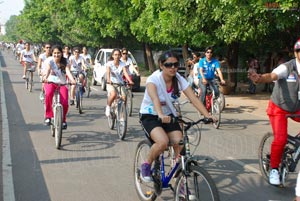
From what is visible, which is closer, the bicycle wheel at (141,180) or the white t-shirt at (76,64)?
the bicycle wheel at (141,180)

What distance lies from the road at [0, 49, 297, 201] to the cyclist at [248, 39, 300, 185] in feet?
1.45

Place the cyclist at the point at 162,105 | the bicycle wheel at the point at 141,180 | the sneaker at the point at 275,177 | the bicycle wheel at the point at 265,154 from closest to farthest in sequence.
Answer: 1. the cyclist at the point at 162,105
2. the bicycle wheel at the point at 141,180
3. the sneaker at the point at 275,177
4. the bicycle wheel at the point at 265,154

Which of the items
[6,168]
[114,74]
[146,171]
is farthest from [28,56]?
[146,171]

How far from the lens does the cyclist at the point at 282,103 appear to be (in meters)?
5.51

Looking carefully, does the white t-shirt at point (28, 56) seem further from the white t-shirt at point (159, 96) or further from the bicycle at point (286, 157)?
the white t-shirt at point (159, 96)

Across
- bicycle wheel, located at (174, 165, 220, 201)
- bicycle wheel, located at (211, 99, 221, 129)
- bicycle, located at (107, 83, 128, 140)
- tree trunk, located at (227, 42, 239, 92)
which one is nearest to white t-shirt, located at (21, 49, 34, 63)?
tree trunk, located at (227, 42, 239, 92)

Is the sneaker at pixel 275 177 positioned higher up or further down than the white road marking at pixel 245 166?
higher up

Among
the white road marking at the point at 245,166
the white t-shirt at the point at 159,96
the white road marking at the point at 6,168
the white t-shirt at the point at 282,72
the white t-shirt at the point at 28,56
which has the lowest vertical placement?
the white road marking at the point at 245,166

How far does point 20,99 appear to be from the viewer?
1500 cm

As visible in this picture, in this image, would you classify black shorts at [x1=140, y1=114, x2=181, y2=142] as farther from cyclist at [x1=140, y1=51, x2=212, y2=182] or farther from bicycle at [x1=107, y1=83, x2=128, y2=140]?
bicycle at [x1=107, y1=83, x2=128, y2=140]

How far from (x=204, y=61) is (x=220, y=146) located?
3231mm

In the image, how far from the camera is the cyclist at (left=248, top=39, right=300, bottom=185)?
5.51 metres

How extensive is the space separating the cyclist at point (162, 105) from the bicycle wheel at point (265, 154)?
1.68 metres

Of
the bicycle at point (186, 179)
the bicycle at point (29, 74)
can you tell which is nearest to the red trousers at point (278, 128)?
the bicycle at point (186, 179)
